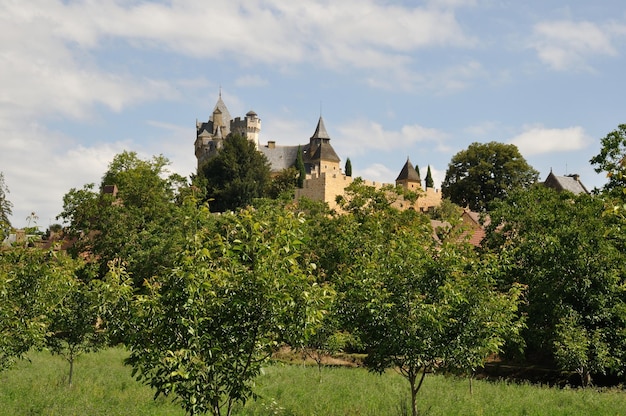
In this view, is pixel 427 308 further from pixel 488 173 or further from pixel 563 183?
pixel 563 183

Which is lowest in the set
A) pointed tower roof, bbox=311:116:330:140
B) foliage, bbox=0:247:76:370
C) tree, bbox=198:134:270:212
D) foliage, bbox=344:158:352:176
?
foliage, bbox=0:247:76:370

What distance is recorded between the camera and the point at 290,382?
74.1ft

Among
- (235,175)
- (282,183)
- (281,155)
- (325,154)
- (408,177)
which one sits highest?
(281,155)

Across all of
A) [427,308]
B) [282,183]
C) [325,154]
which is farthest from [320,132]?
[427,308]

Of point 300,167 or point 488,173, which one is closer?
point 488,173

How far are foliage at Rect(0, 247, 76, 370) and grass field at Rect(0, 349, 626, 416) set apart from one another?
79 centimetres

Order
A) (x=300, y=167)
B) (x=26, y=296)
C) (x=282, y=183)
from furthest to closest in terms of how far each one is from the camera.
Result: (x=300, y=167)
(x=282, y=183)
(x=26, y=296)

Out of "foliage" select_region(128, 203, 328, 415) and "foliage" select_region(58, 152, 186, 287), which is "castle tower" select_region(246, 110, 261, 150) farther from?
"foliage" select_region(128, 203, 328, 415)

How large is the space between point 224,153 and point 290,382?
52.4 meters

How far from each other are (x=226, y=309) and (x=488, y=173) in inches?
2582

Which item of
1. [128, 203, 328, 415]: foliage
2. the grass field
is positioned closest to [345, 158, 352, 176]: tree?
the grass field

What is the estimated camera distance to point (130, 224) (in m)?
45.2

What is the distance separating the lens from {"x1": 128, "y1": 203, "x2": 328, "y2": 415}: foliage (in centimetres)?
924

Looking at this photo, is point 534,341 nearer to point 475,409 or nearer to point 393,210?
point 475,409
